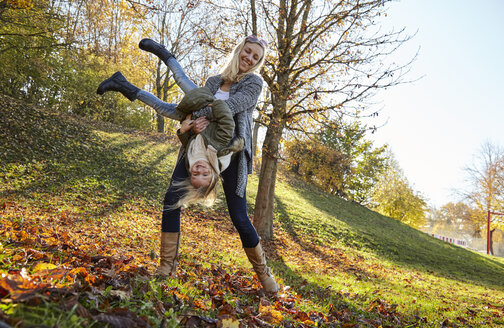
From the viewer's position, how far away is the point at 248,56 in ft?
10.1

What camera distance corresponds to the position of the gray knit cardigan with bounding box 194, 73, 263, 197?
2.89 m

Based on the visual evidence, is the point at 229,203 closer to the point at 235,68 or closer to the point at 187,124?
the point at 187,124

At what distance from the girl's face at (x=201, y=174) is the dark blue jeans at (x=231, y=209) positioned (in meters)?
0.16

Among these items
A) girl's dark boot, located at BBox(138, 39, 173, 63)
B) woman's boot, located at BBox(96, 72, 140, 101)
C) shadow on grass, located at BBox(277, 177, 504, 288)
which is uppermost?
girl's dark boot, located at BBox(138, 39, 173, 63)

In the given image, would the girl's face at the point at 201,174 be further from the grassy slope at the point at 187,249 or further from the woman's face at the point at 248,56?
the woman's face at the point at 248,56

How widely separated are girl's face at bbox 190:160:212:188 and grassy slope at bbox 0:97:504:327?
0.86 metres

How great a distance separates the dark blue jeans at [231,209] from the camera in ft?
9.60

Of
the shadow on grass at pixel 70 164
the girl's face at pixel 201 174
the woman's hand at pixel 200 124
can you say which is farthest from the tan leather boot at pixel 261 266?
the shadow on grass at pixel 70 164

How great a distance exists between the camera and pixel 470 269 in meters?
12.2

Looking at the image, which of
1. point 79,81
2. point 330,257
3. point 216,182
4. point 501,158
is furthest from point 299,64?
point 501,158

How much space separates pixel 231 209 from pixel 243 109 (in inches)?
37.4

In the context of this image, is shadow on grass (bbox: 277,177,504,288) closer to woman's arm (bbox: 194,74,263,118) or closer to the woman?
the woman

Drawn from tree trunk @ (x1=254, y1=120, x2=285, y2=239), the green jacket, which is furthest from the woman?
tree trunk @ (x1=254, y1=120, x2=285, y2=239)

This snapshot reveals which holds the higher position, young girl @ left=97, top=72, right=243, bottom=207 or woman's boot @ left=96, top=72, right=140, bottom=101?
woman's boot @ left=96, top=72, right=140, bottom=101
